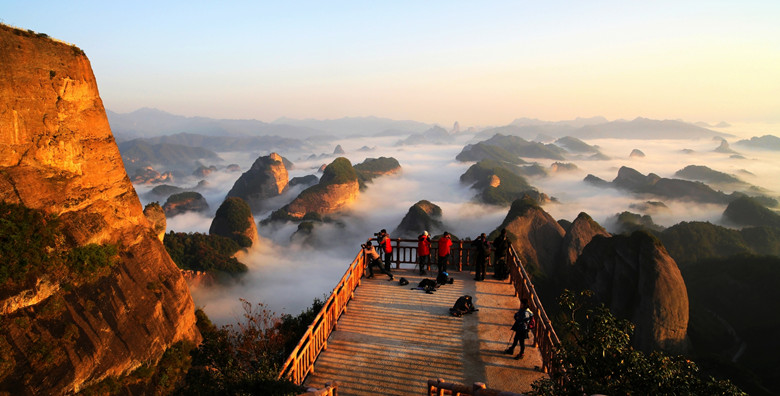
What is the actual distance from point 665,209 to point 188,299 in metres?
141

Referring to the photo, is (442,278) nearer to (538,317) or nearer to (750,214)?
(538,317)

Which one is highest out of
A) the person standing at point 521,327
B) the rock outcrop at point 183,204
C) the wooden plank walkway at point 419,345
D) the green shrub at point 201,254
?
the person standing at point 521,327

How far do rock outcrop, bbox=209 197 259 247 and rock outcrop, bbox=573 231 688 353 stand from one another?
69.0 m

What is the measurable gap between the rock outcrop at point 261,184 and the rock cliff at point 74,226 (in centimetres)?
13510

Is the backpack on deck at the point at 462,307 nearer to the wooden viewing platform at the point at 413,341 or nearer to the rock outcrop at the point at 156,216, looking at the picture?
the wooden viewing platform at the point at 413,341

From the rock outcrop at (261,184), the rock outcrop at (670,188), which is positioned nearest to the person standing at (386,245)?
the rock outcrop at (261,184)

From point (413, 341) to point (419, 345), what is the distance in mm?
258

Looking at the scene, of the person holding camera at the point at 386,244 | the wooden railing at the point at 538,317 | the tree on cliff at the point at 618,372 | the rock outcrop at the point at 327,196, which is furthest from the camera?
the rock outcrop at the point at 327,196

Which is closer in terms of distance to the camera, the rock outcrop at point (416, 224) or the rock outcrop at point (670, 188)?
the rock outcrop at point (416, 224)

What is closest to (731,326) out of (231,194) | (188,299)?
(188,299)

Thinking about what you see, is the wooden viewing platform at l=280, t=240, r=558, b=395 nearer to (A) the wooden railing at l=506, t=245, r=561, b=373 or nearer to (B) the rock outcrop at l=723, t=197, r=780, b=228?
(A) the wooden railing at l=506, t=245, r=561, b=373

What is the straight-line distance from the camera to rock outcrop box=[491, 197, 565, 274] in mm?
72938

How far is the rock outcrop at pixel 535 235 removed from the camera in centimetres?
7294

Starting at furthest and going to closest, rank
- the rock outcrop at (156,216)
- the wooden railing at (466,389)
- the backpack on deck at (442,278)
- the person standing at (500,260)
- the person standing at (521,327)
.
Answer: the rock outcrop at (156,216), the person standing at (500,260), the backpack on deck at (442,278), the person standing at (521,327), the wooden railing at (466,389)
